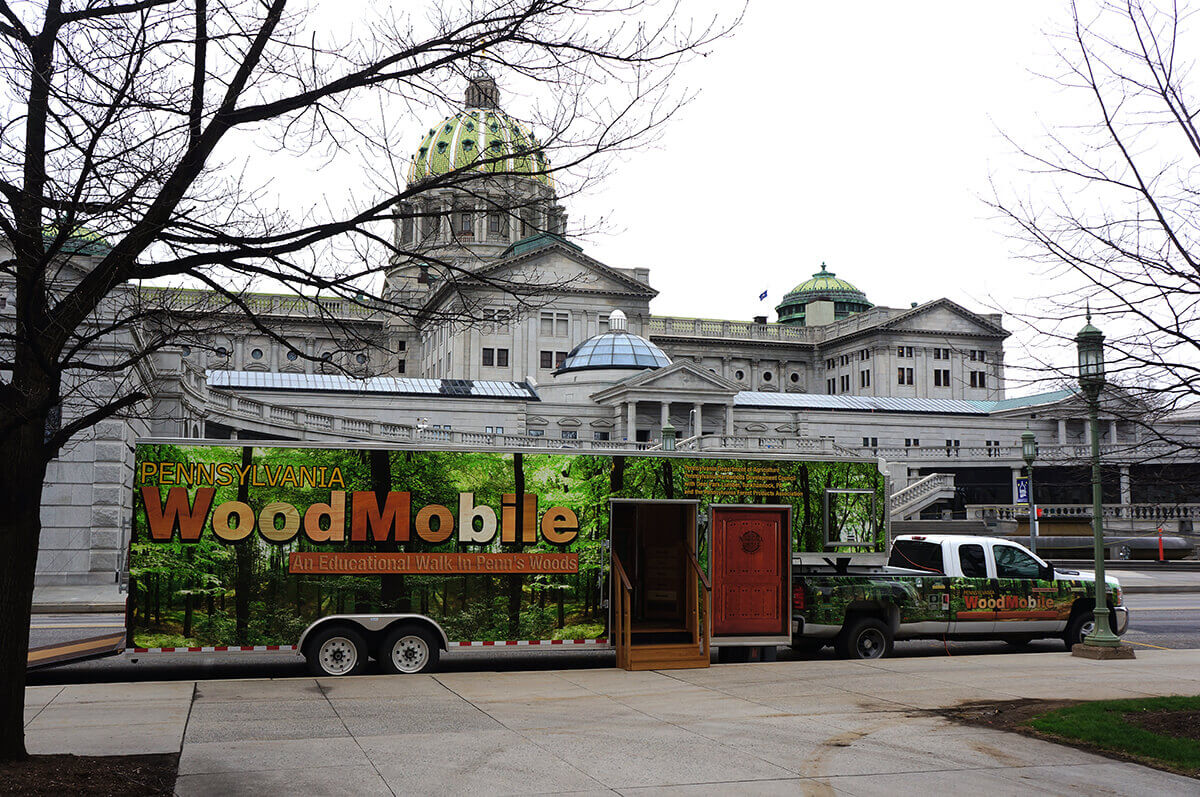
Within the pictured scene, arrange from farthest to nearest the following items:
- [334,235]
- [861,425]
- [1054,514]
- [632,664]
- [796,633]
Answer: [861,425] → [1054,514] → [796,633] → [632,664] → [334,235]

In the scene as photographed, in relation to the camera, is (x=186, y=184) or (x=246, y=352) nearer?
(x=186, y=184)

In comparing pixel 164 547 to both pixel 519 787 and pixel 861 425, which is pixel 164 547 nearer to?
pixel 519 787

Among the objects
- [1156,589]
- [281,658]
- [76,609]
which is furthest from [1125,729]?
[1156,589]

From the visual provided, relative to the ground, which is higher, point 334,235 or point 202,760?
point 334,235

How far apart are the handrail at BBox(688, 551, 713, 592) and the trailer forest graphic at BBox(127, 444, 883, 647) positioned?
811 millimetres

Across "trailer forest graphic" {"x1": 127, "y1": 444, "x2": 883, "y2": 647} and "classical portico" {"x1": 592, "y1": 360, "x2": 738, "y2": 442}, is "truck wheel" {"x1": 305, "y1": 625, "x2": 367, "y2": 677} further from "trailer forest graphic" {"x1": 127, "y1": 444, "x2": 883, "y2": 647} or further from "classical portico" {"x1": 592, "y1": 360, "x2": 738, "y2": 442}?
"classical portico" {"x1": 592, "y1": 360, "x2": 738, "y2": 442}

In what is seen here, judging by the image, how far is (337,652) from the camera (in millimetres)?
16297

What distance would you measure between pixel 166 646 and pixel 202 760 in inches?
213

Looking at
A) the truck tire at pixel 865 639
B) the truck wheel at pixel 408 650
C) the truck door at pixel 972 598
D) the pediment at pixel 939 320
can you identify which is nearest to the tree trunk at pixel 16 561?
the truck wheel at pixel 408 650

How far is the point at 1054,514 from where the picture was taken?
197 feet

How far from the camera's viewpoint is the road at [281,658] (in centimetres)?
1667

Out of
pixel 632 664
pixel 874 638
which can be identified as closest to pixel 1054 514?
pixel 874 638

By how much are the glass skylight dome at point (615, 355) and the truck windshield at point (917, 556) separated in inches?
2514

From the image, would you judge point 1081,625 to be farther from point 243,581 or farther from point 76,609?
point 76,609
